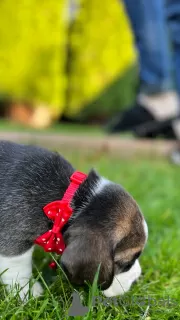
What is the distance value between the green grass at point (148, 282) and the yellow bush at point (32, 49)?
24.2 ft

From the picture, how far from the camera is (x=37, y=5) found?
11883 mm

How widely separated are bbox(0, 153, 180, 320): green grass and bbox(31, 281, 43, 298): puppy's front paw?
38mm

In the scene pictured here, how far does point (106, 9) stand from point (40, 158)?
10255 mm

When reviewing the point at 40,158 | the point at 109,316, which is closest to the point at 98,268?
the point at 109,316

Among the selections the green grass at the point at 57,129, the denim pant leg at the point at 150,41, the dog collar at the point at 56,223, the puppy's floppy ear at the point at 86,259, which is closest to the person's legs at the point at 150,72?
the denim pant leg at the point at 150,41

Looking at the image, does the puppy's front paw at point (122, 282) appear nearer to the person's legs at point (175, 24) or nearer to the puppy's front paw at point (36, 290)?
the puppy's front paw at point (36, 290)

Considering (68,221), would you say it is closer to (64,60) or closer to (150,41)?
(150,41)

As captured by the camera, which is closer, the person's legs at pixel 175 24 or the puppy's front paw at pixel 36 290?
the puppy's front paw at pixel 36 290

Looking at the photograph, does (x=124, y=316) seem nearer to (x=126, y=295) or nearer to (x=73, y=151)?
(x=126, y=295)

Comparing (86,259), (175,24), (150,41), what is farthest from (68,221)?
(150,41)

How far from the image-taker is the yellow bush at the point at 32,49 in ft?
39.1

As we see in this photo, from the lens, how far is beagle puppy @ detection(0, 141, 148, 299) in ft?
8.54

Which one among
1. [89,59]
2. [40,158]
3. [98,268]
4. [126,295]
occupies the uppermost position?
[40,158]

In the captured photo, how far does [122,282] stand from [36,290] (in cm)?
45
